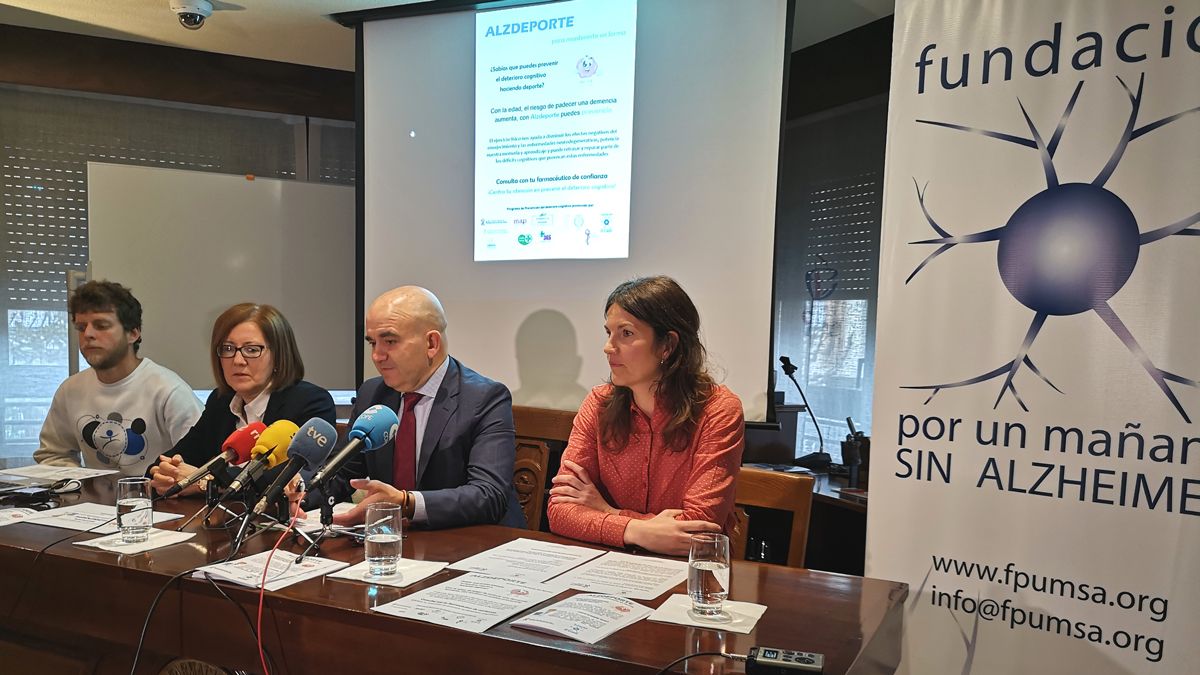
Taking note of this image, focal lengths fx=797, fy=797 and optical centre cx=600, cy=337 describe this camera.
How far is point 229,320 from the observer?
267 cm

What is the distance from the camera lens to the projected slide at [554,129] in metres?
3.42

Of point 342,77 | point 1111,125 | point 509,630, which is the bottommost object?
point 509,630

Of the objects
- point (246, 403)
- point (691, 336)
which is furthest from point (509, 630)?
point (246, 403)

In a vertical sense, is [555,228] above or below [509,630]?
above

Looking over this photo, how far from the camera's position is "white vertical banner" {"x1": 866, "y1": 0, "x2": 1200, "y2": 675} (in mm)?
2082

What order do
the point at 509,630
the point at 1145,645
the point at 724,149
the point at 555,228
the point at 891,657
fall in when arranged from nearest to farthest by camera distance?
the point at 509,630
the point at 891,657
the point at 1145,645
the point at 724,149
the point at 555,228

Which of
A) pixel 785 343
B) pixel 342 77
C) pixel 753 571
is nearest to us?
pixel 753 571

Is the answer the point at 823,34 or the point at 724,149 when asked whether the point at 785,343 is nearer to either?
the point at 724,149

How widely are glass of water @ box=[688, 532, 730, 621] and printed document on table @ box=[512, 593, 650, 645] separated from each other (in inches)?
3.8

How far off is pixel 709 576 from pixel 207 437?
2073 millimetres

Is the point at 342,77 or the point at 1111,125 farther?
the point at 342,77

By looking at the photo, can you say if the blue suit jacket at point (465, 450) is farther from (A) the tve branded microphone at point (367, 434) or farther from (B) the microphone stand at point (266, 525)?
(A) the tve branded microphone at point (367, 434)

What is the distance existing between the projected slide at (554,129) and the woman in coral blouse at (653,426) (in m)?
1.27

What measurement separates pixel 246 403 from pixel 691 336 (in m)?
Result: 1.54
